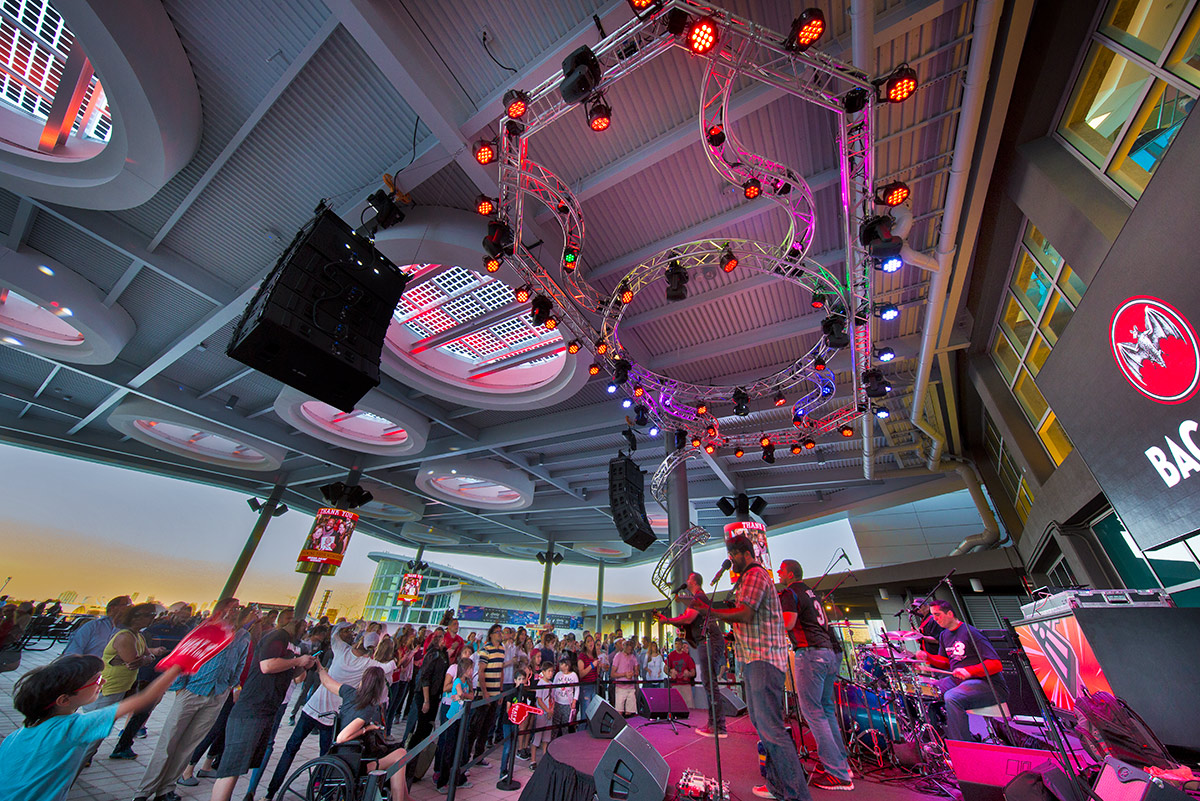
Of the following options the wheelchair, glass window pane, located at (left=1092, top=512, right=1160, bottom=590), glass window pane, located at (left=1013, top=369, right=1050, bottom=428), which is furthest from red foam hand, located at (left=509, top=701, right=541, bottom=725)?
glass window pane, located at (left=1013, top=369, right=1050, bottom=428)

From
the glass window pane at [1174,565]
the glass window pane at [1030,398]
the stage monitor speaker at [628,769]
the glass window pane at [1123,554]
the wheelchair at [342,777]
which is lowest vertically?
the wheelchair at [342,777]

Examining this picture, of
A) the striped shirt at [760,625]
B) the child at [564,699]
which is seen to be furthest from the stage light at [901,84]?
the child at [564,699]

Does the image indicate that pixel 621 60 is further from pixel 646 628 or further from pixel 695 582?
pixel 646 628

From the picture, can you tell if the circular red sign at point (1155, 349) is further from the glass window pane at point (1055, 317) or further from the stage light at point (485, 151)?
the stage light at point (485, 151)

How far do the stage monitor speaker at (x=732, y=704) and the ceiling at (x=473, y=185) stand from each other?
6.15 m

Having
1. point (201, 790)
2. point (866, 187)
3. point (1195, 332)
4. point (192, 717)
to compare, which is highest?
point (866, 187)

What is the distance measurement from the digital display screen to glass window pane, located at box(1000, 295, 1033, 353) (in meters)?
18.3

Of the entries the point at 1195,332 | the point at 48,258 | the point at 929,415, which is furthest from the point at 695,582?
the point at 48,258

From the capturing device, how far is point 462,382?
34.9 ft

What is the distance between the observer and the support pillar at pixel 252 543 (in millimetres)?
18422

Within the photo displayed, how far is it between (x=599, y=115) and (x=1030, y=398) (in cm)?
903

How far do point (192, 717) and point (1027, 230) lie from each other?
12.1 m

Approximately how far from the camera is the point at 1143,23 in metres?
4.04

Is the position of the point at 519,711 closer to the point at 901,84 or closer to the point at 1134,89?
the point at 901,84
